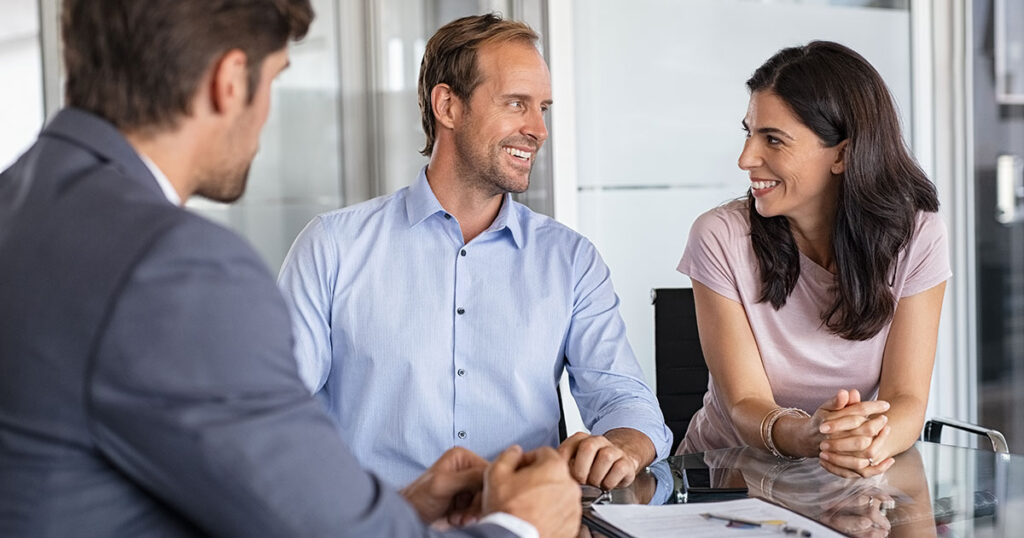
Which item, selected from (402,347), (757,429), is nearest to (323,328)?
(402,347)

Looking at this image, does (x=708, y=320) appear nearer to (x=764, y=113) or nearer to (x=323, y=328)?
(x=764, y=113)

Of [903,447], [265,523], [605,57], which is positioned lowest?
[903,447]

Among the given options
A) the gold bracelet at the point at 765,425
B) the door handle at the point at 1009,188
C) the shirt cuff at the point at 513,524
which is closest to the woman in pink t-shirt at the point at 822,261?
the gold bracelet at the point at 765,425

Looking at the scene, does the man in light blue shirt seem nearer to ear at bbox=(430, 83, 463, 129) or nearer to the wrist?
ear at bbox=(430, 83, 463, 129)

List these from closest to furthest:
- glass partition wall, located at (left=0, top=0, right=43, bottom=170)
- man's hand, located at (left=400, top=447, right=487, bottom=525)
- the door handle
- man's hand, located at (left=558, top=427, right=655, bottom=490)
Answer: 1. man's hand, located at (left=400, top=447, right=487, bottom=525)
2. man's hand, located at (left=558, top=427, right=655, bottom=490)
3. glass partition wall, located at (left=0, top=0, right=43, bottom=170)
4. the door handle

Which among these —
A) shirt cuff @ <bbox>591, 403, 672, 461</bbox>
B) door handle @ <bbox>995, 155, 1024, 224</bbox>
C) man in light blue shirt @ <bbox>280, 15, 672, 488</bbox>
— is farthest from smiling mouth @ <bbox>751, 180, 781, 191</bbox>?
door handle @ <bbox>995, 155, 1024, 224</bbox>

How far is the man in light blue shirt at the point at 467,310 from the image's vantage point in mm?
2037

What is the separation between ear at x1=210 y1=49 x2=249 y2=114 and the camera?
1.01 metres

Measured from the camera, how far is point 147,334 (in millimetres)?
859

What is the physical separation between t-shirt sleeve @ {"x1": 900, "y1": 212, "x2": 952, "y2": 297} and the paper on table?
2.84ft

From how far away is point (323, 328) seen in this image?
205 cm

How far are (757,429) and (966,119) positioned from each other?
8.83 ft

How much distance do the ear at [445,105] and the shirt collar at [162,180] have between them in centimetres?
129

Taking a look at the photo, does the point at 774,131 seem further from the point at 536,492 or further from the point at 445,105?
the point at 536,492
